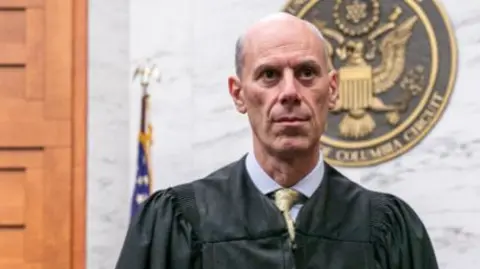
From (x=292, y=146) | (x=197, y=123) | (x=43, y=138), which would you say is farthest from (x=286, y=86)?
(x=43, y=138)

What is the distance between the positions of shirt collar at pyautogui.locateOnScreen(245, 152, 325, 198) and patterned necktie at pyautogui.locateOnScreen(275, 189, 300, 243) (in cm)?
1

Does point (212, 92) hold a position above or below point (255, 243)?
above

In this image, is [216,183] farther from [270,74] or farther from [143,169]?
[143,169]

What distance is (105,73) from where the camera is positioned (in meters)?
3.92

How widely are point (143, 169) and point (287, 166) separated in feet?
5.84

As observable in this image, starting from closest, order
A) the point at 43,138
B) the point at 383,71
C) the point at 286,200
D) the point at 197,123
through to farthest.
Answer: the point at 286,200 < the point at 383,71 < the point at 197,123 < the point at 43,138

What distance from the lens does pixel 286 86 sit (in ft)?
5.65

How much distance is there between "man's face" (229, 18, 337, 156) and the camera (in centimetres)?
172

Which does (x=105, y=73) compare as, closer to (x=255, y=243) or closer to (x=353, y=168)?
(x=353, y=168)

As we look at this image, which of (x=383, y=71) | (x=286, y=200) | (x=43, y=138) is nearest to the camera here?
(x=286, y=200)

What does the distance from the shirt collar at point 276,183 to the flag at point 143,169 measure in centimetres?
163

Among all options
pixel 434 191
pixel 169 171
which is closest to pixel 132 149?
pixel 169 171

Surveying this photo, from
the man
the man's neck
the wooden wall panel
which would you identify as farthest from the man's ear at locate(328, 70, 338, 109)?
the wooden wall panel

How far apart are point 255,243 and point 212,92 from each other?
194cm
